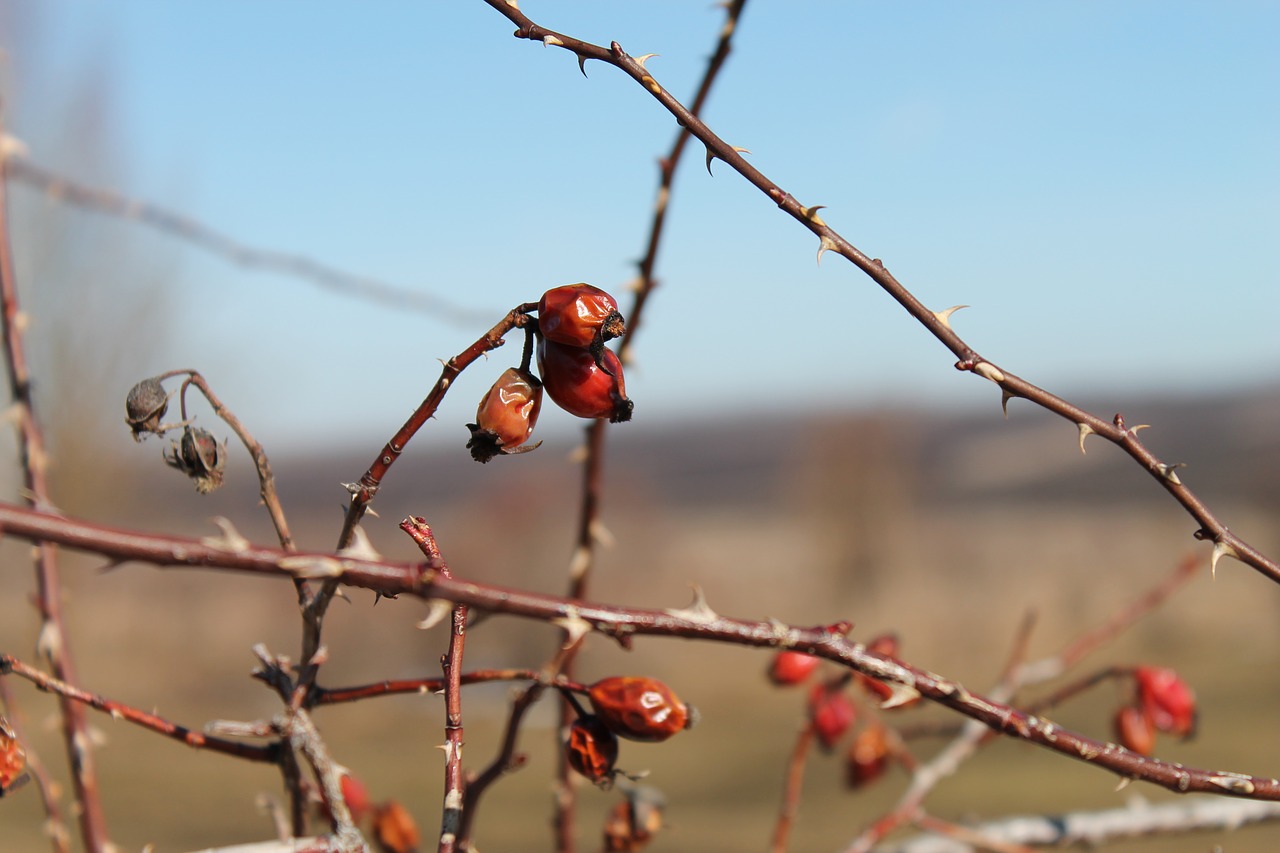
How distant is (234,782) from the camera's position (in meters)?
8.69

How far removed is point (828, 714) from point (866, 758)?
162 mm

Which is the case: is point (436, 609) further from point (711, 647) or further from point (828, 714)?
point (711, 647)

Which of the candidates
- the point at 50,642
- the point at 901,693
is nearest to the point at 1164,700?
the point at 901,693

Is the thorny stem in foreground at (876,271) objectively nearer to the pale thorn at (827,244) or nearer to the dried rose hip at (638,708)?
the pale thorn at (827,244)

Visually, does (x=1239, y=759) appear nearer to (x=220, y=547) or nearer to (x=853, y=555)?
(x=853, y=555)

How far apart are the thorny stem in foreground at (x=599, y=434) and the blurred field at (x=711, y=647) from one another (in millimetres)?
4015

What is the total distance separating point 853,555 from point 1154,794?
22.8 feet

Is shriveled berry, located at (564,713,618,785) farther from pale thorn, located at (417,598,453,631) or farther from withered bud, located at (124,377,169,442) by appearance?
withered bud, located at (124,377,169,442)

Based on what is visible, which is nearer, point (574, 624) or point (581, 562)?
point (574, 624)

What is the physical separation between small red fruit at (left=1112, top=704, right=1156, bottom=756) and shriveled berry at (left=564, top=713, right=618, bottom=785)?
709 millimetres

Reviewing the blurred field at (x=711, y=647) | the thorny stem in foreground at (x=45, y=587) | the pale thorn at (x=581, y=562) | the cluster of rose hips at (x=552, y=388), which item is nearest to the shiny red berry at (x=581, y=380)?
the cluster of rose hips at (x=552, y=388)

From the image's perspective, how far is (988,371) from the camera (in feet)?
2.23

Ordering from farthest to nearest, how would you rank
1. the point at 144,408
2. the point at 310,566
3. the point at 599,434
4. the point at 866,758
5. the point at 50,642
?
1. the point at 866,758
2. the point at 599,434
3. the point at 50,642
4. the point at 144,408
5. the point at 310,566

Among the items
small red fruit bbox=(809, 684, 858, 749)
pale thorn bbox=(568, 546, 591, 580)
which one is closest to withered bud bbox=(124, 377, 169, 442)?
pale thorn bbox=(568, 546, 591, 580)
